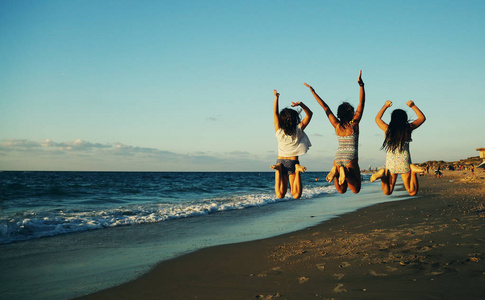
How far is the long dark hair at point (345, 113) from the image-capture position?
22.4 feet

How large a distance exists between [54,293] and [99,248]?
15.4 feet

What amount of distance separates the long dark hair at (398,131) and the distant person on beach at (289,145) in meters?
1.57

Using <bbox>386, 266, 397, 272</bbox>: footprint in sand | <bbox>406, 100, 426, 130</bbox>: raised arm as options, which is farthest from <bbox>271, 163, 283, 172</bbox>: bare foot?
<bbox>386, 266, 397, 272</bbox>: footprint in sand

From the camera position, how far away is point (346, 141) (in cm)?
696

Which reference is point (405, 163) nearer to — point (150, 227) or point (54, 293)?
point (54, 293)

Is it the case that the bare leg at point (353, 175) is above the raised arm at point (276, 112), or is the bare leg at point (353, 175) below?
below

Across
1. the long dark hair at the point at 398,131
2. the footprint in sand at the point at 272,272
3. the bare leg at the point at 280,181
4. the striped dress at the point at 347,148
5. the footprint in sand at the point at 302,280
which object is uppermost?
the long dark hair at the point at 398,131

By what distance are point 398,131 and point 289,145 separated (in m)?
2.11

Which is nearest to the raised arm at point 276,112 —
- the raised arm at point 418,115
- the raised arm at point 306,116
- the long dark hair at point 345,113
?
the raised arm at point 306,116

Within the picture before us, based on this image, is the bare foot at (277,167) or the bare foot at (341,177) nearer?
the bare foot at (341,177)

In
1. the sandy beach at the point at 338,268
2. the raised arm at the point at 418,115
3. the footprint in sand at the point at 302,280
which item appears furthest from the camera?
the footprint in sand at the point at 302,280

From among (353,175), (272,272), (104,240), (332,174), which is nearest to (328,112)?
(332,174)

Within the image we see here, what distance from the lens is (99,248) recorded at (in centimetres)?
1377

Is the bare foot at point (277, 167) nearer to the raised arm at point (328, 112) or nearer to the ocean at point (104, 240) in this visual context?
the raised arm at point (328, 112)
